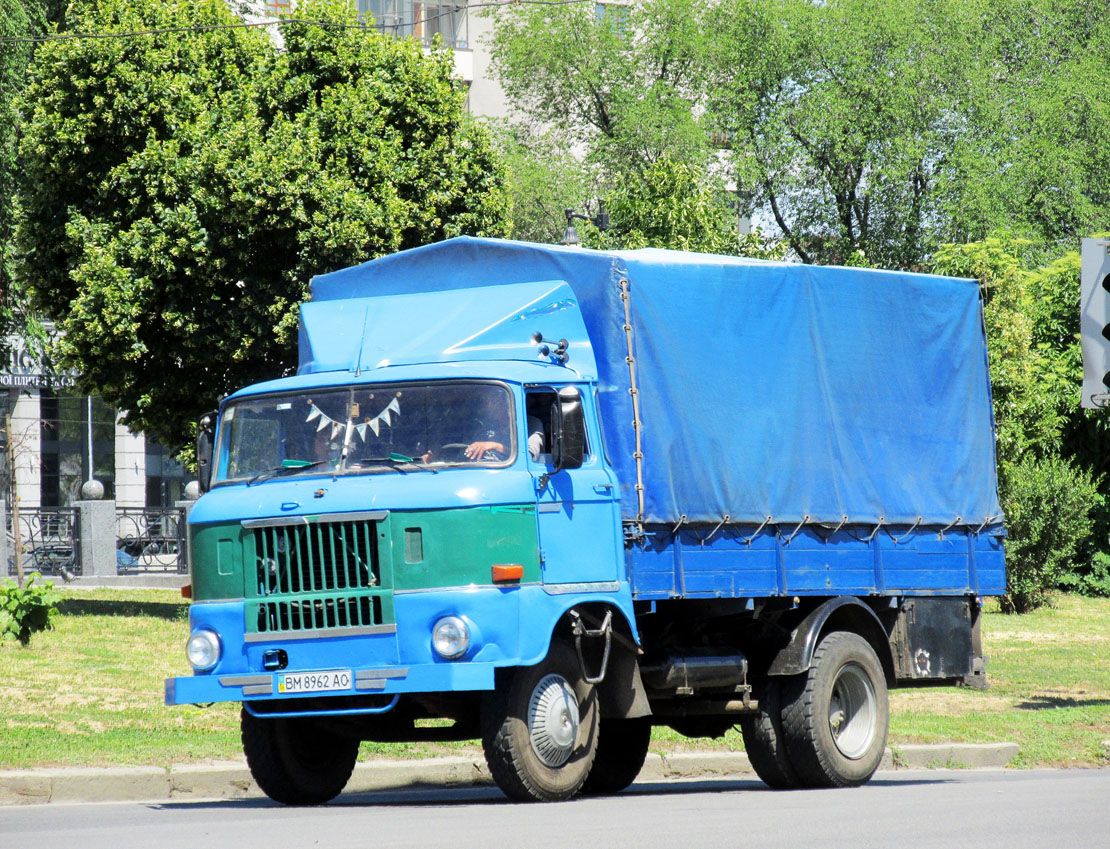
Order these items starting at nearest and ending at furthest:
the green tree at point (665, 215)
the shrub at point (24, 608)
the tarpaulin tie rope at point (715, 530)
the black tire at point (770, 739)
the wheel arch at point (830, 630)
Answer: the tarpaulin tie rope at point (715, 530) < the wheel arch at point (830, 630) < the black tire at point (770, 739) < the shrub at point (24, 608) < the green tree at point (665, 215)

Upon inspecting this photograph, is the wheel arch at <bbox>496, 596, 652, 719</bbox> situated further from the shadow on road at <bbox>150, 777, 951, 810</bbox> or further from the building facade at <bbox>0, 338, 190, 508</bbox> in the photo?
the building facade at <bbox>0, 338, 190, 508</bbox>

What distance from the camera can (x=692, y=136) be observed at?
4769 centimetres

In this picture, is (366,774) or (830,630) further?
(366,774)

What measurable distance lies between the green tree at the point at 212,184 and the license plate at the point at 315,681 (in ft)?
46.0

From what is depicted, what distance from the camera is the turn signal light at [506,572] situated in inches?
362

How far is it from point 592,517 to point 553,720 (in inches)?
50.9

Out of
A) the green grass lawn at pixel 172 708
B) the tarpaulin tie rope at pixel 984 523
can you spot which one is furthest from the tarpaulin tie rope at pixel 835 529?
the green grass lawn at pixel 172 708

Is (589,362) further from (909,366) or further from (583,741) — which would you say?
(909,366)

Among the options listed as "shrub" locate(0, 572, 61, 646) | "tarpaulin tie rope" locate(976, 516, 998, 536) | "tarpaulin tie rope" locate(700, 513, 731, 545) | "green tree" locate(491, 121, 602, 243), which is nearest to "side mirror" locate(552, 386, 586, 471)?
"tarpaulin tie rope" locate(700, 513, 731, 545)

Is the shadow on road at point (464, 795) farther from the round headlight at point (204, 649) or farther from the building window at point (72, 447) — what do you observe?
the building window at point (72, 447)

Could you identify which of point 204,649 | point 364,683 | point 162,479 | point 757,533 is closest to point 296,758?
point 204,649

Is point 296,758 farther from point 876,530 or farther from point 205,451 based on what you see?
point 876,530

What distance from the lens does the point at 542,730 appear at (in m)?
9.36

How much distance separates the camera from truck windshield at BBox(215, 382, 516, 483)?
9.56m
